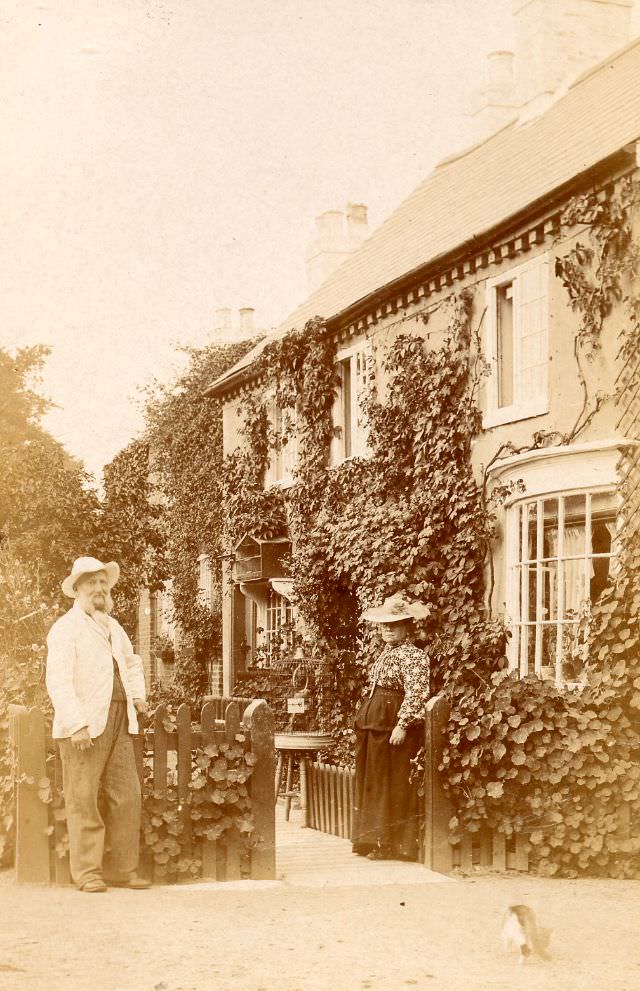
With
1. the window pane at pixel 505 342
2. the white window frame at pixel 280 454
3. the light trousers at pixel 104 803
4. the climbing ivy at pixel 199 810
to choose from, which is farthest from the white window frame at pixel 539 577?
the white window frame at pixel 280 454

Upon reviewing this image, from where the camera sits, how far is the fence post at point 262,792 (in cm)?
794

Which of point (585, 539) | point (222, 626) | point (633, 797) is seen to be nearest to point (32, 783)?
point (633, 797)

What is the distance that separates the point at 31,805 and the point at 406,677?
2.87m

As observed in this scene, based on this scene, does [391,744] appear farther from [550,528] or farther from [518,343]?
[518,343]

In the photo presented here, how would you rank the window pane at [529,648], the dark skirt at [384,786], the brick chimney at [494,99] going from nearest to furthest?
the dark skirt at [384,786] → the window pane at [529,648] → the brick chimney at [494,99]

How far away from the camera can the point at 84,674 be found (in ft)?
25.0

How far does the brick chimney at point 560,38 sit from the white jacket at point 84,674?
10748 millimetres

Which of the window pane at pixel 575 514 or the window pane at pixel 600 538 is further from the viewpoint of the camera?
the window pane at pixel 575 514

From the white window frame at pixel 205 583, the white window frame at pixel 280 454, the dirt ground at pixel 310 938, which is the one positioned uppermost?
the white window frame at pixel 280 454

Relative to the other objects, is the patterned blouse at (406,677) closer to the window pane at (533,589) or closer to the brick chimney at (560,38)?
the window pane at (533,589)

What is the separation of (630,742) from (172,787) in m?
3.07

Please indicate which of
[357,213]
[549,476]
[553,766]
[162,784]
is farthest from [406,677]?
[357,213]

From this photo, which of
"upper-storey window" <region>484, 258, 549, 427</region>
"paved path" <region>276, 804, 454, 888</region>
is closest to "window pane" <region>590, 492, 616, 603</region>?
"upper-storey window" <region>484, 258, 549, 427</region>

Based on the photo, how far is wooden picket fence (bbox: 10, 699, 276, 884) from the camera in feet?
25.0
